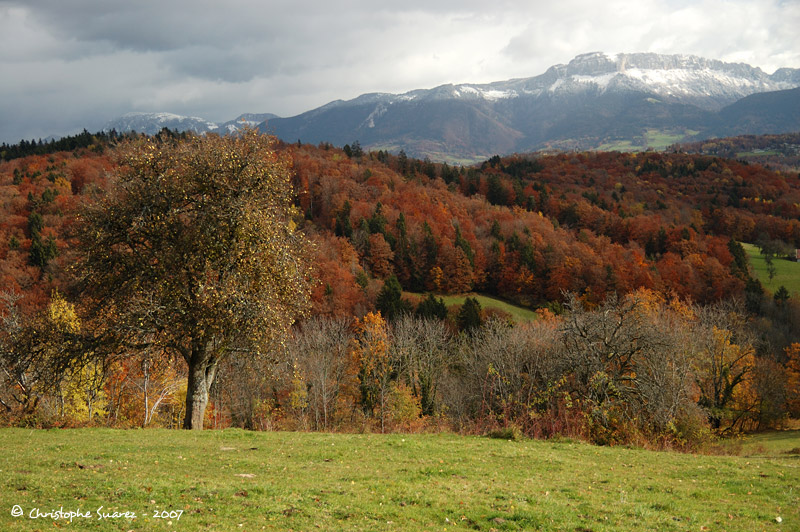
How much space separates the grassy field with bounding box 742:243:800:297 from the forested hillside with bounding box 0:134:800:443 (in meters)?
5.72

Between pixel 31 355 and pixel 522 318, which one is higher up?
pixel 31 355

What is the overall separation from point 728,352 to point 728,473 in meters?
47.9

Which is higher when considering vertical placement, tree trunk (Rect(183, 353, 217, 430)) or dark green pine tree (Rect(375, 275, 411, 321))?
tree trunk (Rect(183, 353, 217, 430))

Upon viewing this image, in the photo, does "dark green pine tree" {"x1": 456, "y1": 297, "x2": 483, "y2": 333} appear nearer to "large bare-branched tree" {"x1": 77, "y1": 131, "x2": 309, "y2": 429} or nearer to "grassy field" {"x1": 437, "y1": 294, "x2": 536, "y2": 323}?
"grassy field" {"x1": 437, "y1": 294, "x2": 536, "y2": 323}

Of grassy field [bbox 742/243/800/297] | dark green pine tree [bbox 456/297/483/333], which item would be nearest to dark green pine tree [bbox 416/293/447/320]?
dark green pine tree [bbox 456/297/483/333]

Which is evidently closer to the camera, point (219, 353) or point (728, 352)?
point (219, 353)

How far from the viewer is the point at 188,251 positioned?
64.1 ft

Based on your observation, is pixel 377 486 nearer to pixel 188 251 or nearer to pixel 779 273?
pixel 188 251

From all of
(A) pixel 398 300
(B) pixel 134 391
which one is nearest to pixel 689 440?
→ (B) pixel 134 391

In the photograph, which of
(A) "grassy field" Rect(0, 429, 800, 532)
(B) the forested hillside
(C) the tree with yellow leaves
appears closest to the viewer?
(A) "grassy field" Rect(0, 429, 800, 532)

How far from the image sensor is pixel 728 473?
1490cm

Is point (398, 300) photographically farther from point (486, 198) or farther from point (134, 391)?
point (486, 198)

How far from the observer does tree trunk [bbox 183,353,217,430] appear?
21953mm

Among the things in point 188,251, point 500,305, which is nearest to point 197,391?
point 188,251
